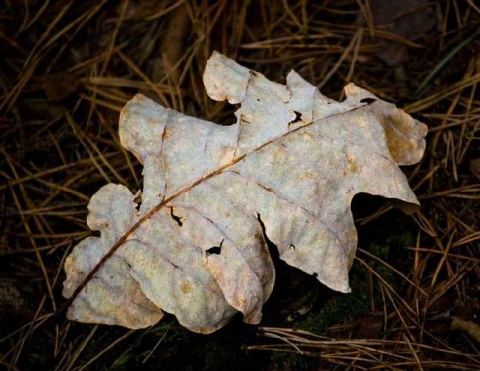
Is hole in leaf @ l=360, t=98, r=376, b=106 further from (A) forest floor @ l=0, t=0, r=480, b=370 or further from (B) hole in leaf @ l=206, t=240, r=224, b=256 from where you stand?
(B) hole in leaf @ l=206, t=240, r=224, b=256

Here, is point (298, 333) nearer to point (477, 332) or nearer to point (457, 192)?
point (477, 332)

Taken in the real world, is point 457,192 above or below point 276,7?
below

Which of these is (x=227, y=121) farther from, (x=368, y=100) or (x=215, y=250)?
(x=215, y=250)

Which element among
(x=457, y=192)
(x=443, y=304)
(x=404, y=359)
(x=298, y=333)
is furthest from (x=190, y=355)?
(x=457, y=192)

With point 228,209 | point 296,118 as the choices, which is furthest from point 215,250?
point 296,118

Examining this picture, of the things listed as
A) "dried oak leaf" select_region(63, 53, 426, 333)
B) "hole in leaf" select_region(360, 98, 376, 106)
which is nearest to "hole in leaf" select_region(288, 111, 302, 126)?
"dried oak leaf" select_region(63, 53, 426, 333)

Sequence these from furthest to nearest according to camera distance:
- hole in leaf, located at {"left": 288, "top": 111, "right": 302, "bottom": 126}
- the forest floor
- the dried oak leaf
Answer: the forest floor < hole in leaf, located at {"left": 288, "top": 111, "right": 302, "bottom": 126} < the dried oak leaf
